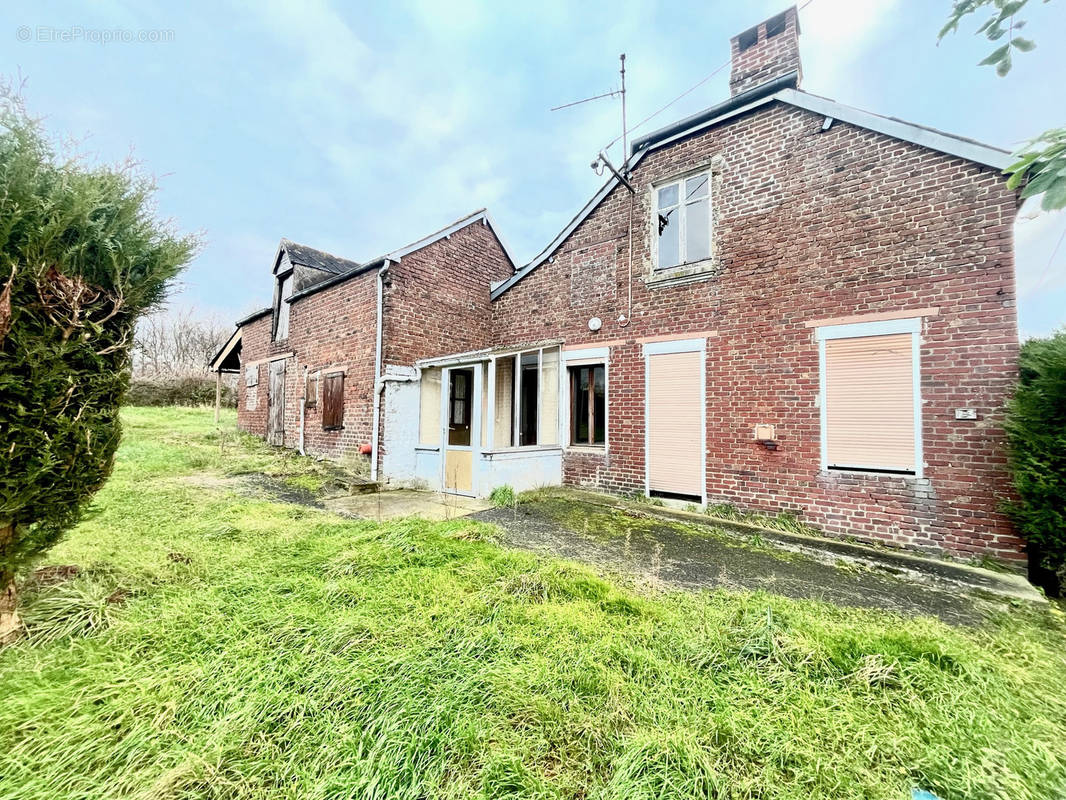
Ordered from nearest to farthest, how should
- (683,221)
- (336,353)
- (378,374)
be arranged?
(683,221)
(378,374)
(336,353)

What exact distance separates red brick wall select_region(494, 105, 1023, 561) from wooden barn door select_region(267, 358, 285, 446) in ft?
32.1

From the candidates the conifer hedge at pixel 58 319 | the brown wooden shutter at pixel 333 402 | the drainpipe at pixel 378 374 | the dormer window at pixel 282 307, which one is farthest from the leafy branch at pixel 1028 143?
the dormer window at pixel 282 307

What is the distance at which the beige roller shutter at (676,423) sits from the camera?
7.17 meters

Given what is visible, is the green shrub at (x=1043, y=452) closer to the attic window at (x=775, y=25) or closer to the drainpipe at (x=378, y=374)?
the attic window at (x=775, y=25)

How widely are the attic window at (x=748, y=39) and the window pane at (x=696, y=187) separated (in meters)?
2.33

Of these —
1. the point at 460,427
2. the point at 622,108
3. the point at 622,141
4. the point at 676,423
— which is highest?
the point at 622,108

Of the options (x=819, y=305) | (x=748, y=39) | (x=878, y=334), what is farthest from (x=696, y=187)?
(x=878, y=334)

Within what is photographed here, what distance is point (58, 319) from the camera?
2527 millimetres

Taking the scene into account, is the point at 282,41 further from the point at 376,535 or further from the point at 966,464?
the point at 966,464

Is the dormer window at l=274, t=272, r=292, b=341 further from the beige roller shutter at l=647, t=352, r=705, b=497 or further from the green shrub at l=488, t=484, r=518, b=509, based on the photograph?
the beige roller shutter at l=647, t=352, r=705, b=497

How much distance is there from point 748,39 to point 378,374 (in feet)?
31.7

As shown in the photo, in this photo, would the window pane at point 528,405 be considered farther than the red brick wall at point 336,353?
Yes

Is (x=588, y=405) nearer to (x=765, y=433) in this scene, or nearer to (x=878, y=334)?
(x=765, y=433)

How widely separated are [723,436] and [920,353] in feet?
9.16
